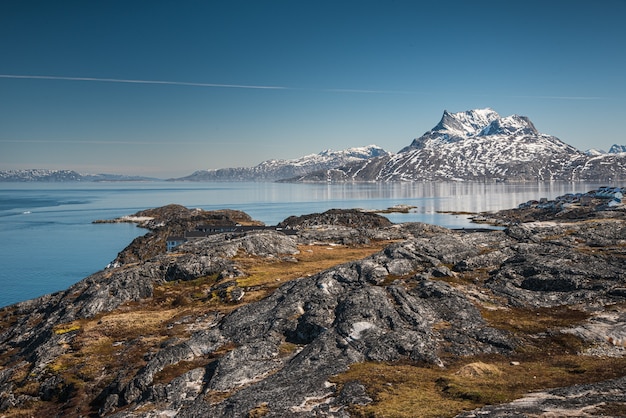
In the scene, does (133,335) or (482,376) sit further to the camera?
(133,335)

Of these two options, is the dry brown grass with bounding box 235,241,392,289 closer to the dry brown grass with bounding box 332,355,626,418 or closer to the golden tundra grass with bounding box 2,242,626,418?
the golden tundra grass with bounding box 2,242,626,418

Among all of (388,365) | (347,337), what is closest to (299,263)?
(347,337)

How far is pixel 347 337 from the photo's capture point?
127 ft

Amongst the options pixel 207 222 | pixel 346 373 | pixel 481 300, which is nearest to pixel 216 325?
pixel 346 373

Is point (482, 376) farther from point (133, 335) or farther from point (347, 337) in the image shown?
point (133, 335)

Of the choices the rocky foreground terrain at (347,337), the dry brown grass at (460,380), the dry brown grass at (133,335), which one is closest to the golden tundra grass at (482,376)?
the dry brown grass at (460,380)

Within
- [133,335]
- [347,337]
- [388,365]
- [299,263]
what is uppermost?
[347,337]

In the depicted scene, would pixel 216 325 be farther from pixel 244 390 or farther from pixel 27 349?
pixel 27 349

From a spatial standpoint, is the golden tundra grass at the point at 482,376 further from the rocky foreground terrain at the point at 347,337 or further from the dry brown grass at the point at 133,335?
the dry brown grass at the point at 133,335

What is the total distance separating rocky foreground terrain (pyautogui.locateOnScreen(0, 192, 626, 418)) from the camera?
28.6 m

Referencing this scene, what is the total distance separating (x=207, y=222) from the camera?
188125mm

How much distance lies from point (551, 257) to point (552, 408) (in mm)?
39948

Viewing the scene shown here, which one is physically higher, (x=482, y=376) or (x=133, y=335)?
(x=482, y=376)

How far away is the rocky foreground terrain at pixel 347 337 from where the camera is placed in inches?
1127
